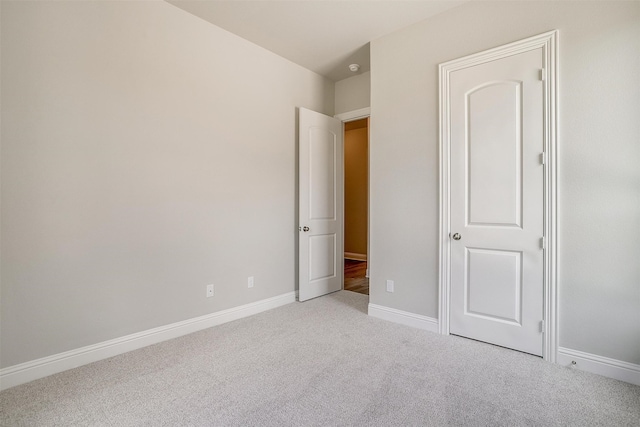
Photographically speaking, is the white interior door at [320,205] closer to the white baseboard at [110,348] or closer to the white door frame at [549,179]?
the white baseboard at [110,348]

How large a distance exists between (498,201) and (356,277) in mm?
2994

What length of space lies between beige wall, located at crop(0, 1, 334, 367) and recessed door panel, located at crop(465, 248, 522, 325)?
1988 mm

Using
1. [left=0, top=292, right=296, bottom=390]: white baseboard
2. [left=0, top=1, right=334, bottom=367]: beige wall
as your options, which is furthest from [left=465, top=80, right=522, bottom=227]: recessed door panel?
[left=0, top=292, right=296, bottom=390]: white baseboard

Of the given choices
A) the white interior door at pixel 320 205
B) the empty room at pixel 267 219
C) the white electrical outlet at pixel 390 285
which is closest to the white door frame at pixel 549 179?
the empty room at pixel 267 219

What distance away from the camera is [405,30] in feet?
9.73

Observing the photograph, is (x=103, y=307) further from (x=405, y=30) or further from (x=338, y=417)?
(x=405, y=30)

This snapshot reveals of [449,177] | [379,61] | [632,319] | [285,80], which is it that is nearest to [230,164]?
[285,80]

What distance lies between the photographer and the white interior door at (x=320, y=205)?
3676 millimetres

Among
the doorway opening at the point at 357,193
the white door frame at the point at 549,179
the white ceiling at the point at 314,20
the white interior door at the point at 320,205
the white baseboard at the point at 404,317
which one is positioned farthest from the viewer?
the doorway opening at the point at 357,193

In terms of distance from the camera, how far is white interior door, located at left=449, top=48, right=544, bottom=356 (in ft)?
7.52

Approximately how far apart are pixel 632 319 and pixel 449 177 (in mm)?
1455

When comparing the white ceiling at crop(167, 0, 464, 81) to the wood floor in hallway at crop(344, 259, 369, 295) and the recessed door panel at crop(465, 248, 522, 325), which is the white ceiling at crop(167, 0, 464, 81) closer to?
the recessed door panel at crop(465, 248, 522, 325)

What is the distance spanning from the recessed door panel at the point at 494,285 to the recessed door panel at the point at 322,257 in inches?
68.9

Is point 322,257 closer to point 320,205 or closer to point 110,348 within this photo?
point 320,205
